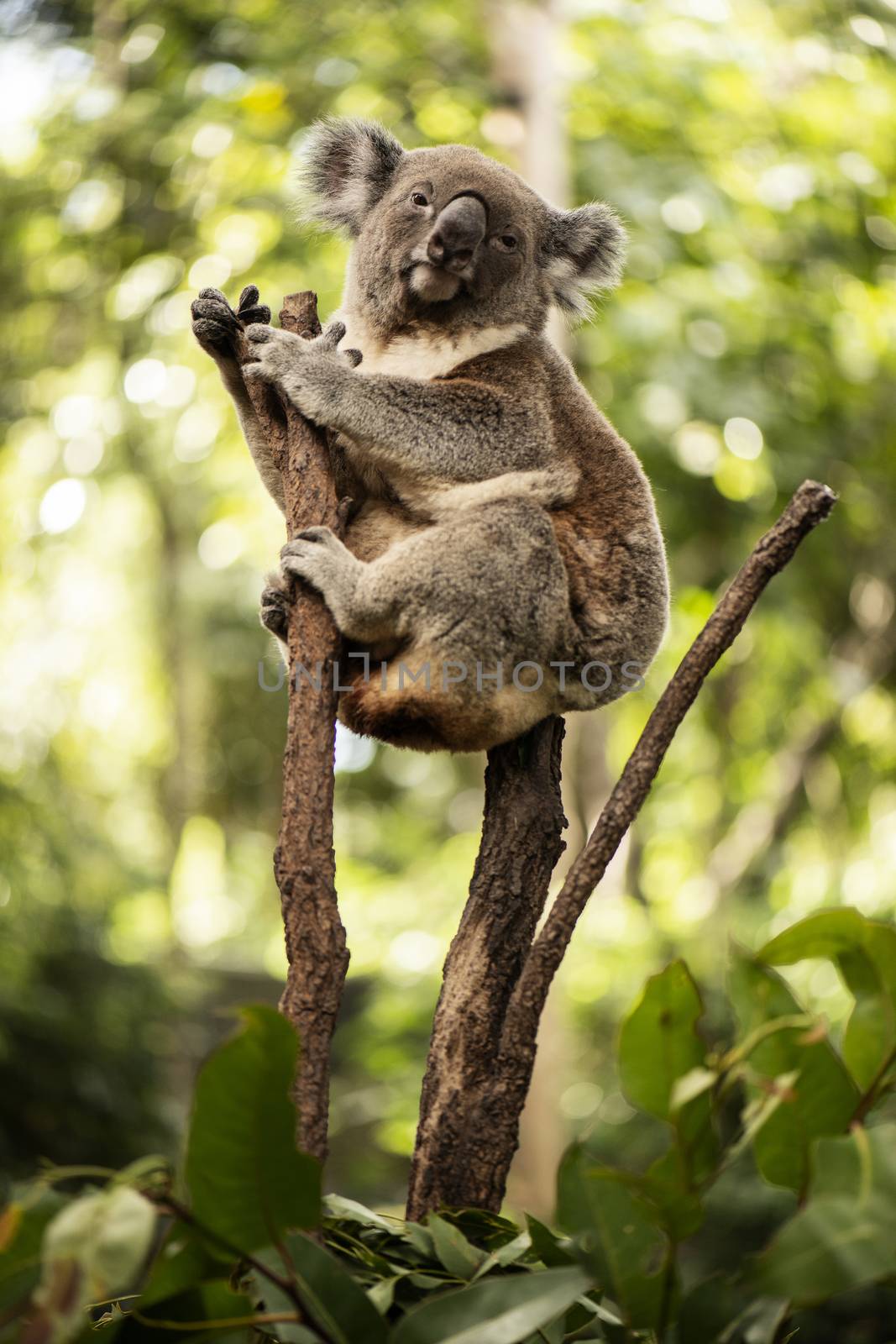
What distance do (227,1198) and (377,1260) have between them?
A: 44 cm

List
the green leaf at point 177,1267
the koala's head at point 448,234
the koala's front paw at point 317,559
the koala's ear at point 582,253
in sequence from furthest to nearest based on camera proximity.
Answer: the koala's ear at point 582,253, the koala's head at point 448,234, the koala's front paw at point 317,559, the green leaf at point 177,1267

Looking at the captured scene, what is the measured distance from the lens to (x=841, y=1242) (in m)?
1.01

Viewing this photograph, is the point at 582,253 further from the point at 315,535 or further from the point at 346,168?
the point at 315,535

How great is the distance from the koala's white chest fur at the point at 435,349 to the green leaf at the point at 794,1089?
1.98 meters

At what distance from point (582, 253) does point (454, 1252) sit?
247cm

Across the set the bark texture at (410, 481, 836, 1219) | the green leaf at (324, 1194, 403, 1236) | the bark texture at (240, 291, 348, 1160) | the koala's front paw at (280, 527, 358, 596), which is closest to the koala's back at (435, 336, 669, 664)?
the koala's front paw at (280, 527, 358, 596)

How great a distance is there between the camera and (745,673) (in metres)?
8.18

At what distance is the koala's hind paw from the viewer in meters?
2.60

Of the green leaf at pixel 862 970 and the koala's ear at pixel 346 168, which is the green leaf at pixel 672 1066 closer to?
the green leaf at pixel 862 970

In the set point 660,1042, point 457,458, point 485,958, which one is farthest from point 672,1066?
point 457,458

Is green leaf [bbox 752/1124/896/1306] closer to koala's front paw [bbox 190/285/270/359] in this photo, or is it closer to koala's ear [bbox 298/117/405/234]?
koala's front paw [bbox 190/285/270/359]

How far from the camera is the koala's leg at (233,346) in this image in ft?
8.28

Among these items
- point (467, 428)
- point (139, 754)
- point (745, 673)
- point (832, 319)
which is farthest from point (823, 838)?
point (139, 754)

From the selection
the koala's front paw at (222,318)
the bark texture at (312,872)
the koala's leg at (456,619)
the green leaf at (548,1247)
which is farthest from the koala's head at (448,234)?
the green leaf at (548,1247)
